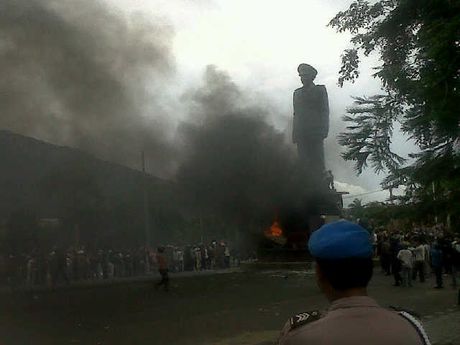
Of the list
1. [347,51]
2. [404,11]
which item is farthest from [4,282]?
[404,11]

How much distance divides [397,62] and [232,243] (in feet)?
79.8

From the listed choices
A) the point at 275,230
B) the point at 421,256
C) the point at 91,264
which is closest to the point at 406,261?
the point at 421,256

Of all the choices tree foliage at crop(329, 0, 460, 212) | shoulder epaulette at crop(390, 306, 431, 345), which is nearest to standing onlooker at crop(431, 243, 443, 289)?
tree foliage at crop(329, 0, 460, 212)

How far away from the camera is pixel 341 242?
1.67 meters

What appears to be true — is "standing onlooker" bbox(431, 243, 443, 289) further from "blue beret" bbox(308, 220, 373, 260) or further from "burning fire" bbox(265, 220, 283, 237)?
"burning fire" bbox(265, 220, 283, 237)

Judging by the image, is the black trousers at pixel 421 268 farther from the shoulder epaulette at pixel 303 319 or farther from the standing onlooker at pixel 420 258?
the shoulder epaulette at pixel 303 319

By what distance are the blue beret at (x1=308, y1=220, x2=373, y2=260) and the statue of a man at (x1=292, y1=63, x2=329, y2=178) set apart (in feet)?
81.6

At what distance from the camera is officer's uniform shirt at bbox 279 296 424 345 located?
1535 millimetres

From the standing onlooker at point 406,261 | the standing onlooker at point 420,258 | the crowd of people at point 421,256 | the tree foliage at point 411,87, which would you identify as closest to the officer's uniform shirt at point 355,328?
the tree foliage at point 411,87

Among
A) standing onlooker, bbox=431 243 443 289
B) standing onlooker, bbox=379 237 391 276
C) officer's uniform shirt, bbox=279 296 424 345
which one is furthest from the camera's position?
standing onlooker, bbox=379 237 391 276

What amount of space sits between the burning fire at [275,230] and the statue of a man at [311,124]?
2589mm

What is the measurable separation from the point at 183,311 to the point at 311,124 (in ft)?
54.9

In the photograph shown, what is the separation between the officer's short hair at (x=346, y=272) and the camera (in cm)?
168

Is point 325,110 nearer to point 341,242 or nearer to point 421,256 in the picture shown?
point 421,256
